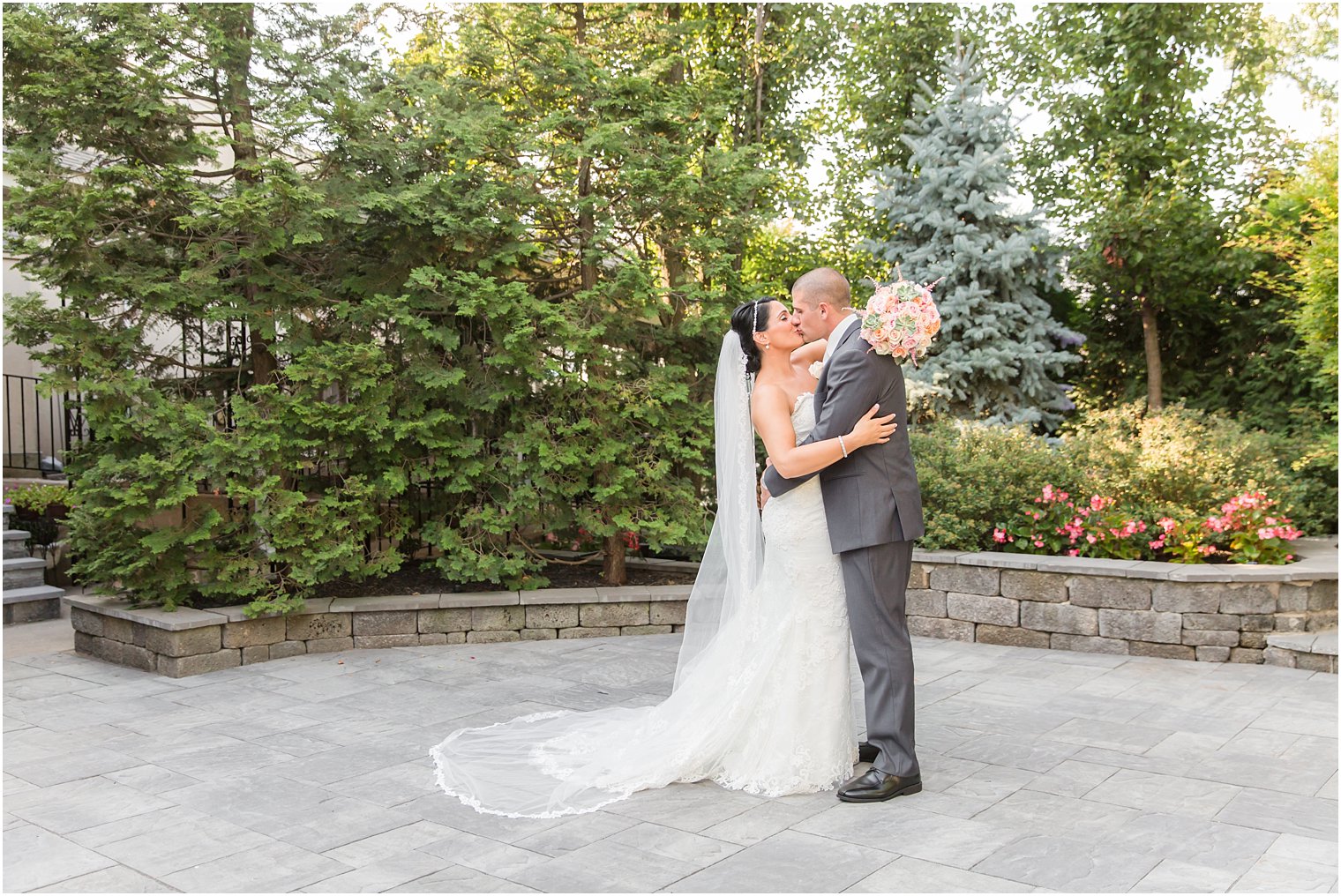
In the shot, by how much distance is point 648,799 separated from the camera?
3.91 meters

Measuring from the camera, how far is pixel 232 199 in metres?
6.07

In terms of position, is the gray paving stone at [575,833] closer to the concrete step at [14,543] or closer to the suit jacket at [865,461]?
the suit jacket at [865,461]

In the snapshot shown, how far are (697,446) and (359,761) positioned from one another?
369cm

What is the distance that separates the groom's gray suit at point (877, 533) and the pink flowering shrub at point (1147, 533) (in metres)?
3.39

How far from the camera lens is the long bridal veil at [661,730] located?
13.0 feet

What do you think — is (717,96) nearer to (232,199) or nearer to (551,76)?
(551,76)

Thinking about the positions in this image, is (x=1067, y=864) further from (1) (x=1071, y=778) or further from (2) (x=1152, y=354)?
(2) (x=1152, y=354)

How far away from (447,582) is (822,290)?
444cm

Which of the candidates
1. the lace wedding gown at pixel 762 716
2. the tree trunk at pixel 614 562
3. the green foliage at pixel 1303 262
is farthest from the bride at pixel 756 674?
the green foliage at pixel 1303 262

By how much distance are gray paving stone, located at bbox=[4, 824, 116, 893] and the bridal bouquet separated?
330cm

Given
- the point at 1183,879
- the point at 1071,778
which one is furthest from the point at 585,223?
the point at 1183,879

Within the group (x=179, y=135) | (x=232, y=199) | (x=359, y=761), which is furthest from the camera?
(x=179, y=135)

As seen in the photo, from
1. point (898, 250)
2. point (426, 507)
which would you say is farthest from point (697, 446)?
point (898, 250)

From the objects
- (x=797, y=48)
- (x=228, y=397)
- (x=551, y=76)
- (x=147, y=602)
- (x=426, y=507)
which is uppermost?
(x=797, y=48)
